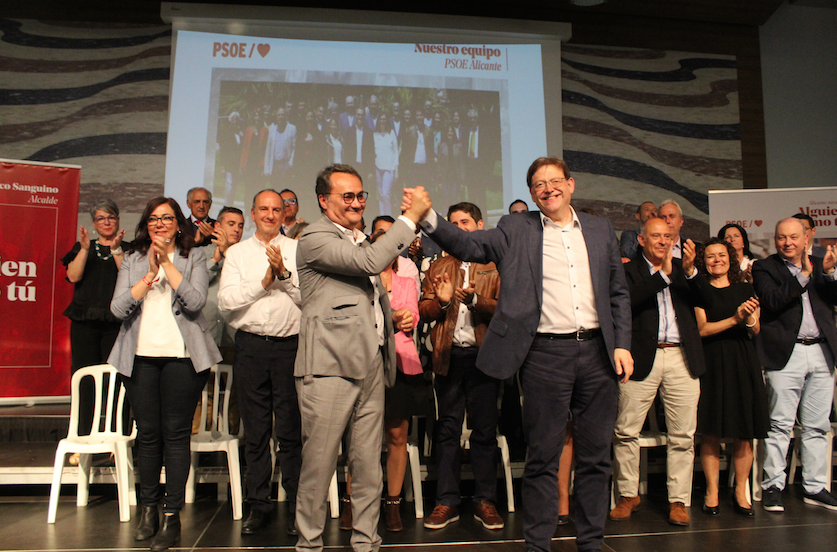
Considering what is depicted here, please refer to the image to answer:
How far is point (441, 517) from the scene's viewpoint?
2934 millimetres

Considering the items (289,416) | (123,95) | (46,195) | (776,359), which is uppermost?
(123,95)

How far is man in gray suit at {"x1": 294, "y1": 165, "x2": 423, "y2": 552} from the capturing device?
7.11 feet

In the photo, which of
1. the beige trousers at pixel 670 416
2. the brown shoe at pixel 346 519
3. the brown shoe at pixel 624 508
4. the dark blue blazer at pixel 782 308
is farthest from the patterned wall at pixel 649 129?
the brown shoe at pixel 346 519

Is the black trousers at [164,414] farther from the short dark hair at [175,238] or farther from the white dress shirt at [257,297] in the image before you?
the short dark hair at [175,238]

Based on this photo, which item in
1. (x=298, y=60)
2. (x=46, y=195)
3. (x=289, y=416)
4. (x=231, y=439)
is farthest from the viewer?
(x=298, y=60)

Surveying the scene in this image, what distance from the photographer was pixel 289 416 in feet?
9.14

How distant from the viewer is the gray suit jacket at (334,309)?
2123 mm

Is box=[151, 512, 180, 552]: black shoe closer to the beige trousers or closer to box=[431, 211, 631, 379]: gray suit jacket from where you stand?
box=[431, 211, 631, 379]: gray suit jacket

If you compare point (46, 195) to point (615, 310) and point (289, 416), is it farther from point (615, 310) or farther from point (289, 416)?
point (615, 310)

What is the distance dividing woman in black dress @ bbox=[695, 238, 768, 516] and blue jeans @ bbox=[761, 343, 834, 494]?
0.73 ft

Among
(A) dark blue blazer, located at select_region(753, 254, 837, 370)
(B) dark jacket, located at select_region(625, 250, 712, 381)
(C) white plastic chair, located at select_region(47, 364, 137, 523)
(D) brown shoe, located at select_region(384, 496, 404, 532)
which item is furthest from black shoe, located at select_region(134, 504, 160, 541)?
(A) dark blue blazer, located at select_region(753, 254, 837, 370)

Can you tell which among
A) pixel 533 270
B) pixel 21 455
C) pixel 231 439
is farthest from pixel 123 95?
pixel 533 270

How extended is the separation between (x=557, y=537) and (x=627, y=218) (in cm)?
468

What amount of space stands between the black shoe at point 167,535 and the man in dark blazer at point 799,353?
3.03 m
